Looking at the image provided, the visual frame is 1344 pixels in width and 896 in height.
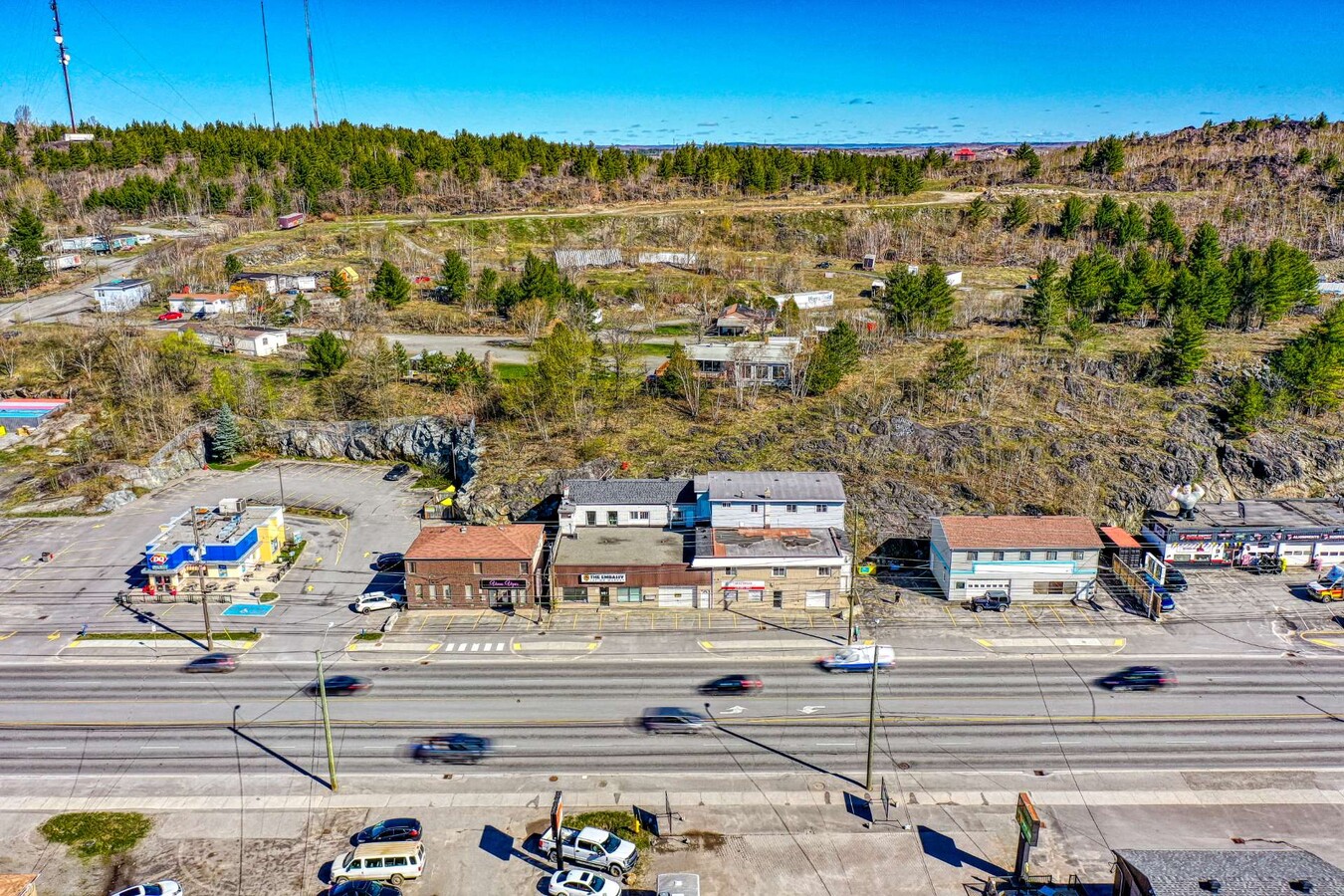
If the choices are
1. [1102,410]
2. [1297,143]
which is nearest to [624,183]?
[1102,410]

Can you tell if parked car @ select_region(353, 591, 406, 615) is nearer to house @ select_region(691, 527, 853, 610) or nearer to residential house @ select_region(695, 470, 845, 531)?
house @ select_region(691, 527, 853, 610)

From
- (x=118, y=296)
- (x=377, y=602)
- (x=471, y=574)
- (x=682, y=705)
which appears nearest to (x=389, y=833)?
(x=682, y=705)

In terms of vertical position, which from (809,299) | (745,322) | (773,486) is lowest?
(773,486)

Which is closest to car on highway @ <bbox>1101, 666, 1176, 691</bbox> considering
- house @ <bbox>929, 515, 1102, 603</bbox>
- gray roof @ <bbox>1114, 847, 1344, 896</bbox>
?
house @ <bbox>929, 515, 1102, 603</bbox>

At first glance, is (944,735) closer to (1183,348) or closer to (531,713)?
(531,713)

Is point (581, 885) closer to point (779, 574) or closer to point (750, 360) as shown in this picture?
point (779, 574)

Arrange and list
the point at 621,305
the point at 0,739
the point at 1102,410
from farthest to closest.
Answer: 1. the point at 621,305
2. the point at 1102,410
3. the point at 0,739

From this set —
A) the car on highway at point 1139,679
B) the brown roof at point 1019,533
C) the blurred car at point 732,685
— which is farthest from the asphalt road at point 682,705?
the brown roof at point 1019,533
